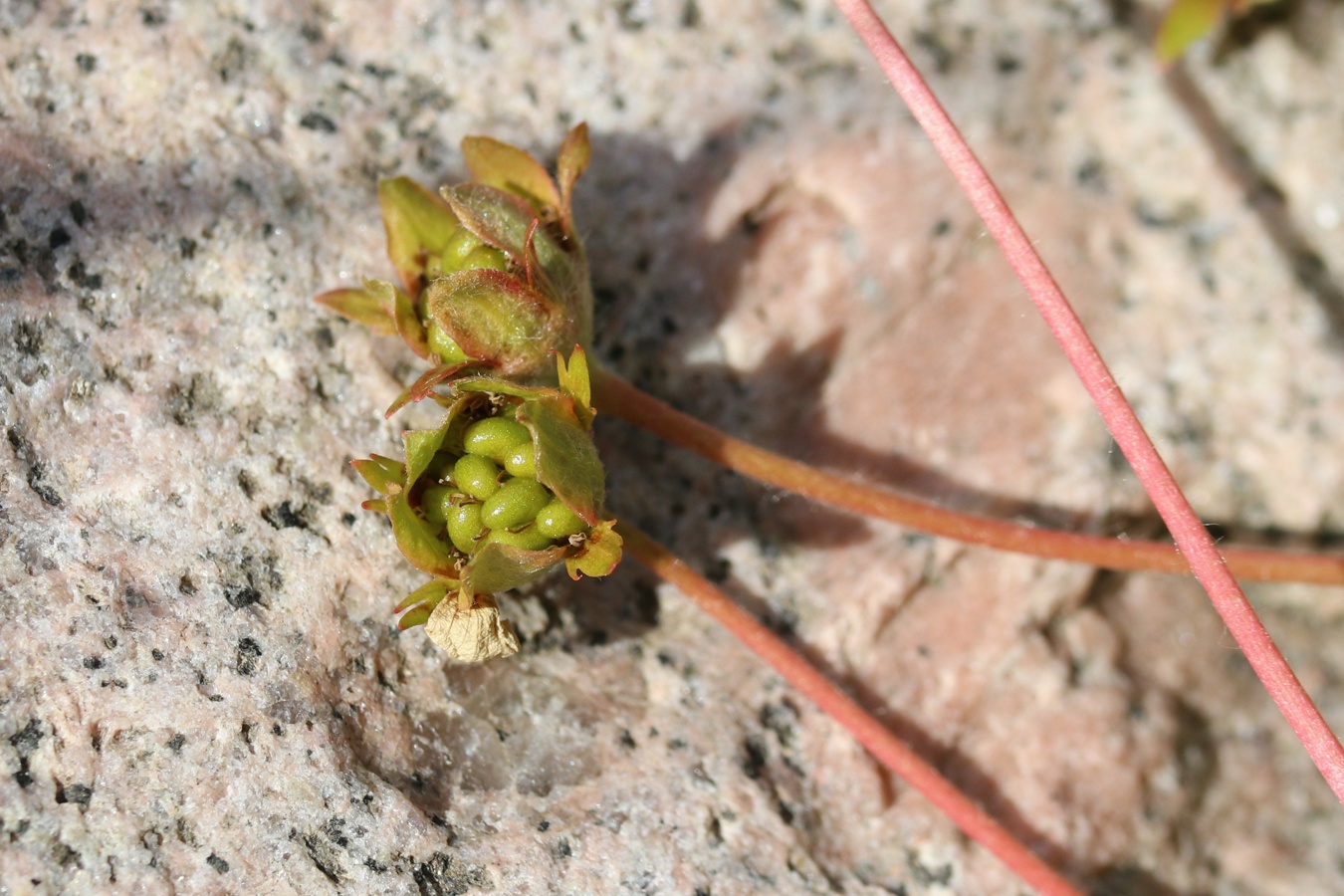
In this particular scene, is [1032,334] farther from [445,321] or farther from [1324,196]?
[445,321]

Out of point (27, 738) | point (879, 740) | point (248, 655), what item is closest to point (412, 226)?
point (248, 655)

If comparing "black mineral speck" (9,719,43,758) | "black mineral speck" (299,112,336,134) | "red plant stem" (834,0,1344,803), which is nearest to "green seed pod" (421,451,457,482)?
"black mineral speck" (9,719,43,758)

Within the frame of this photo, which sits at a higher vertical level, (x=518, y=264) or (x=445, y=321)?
(x=518, y=264)

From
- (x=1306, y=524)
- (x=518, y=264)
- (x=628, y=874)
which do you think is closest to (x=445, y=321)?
(x=518, y=264)

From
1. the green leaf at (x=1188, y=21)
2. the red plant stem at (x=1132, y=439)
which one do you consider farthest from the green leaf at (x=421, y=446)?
the green leaf at (x=1188, y=21)

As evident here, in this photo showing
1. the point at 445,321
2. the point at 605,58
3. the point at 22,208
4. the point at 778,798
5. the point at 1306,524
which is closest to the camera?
the point at 445,321

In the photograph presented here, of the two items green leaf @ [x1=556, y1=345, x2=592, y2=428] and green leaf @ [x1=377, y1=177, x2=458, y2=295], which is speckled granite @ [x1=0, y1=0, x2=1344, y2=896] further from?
green leaf @ [x1=556, y1=345, x2=592, y2=428]

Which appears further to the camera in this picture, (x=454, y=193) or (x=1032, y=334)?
(x=1032, y=334)

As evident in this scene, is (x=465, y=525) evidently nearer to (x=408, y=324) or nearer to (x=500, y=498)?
(x=500, y=498)
